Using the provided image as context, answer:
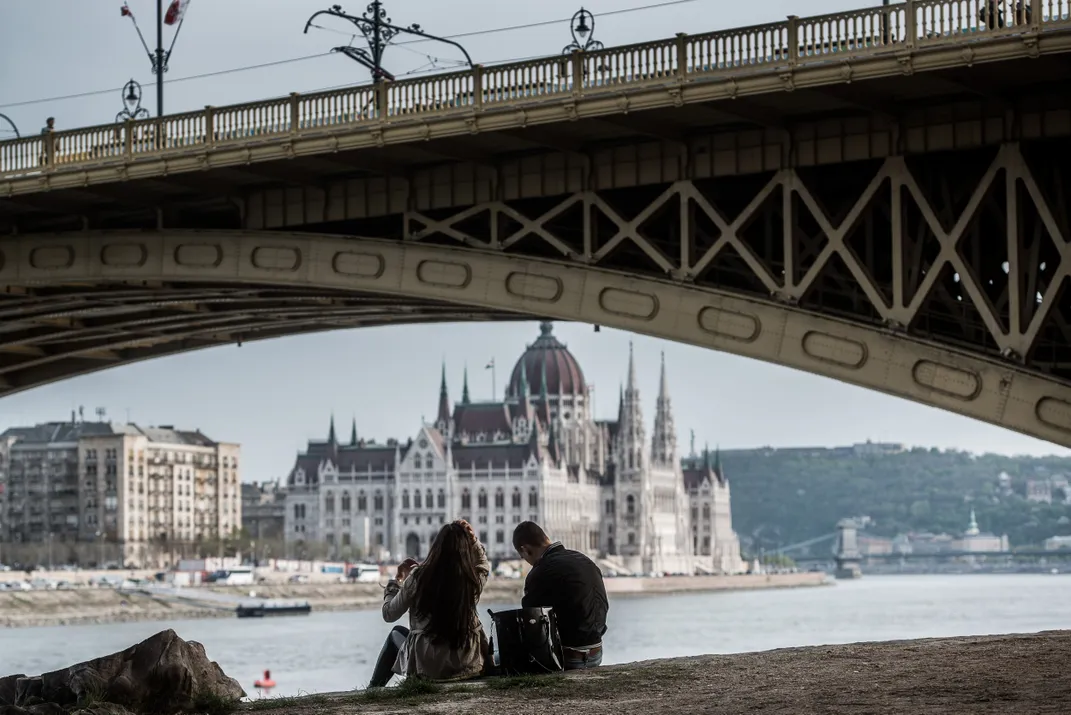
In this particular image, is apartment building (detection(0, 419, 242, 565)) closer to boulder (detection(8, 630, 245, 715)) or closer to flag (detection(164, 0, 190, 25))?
flag (detection(164, 0, 190, 25))

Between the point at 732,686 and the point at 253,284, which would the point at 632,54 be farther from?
the point at 732,686

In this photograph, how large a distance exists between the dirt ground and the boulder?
44 cm

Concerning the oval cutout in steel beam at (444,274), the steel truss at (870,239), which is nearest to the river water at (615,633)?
the oval cutout in steel beam at (444,274)

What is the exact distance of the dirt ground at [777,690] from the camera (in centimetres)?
1178

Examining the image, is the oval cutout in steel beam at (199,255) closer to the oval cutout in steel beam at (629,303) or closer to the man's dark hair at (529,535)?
the oval cutout in steel beam at (629,303)

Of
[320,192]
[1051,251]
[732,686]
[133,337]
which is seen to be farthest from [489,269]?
[133,337]

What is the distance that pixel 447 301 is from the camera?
82.9ft

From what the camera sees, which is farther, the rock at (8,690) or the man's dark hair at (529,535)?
the man's dark hair at (529,535)

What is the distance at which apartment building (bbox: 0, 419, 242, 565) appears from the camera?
544 ft

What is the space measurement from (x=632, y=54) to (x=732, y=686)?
1129cm

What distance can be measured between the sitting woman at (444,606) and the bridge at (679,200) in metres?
8.37

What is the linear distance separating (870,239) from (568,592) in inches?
377

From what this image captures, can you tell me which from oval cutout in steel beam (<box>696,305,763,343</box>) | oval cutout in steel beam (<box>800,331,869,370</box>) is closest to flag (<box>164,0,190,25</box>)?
oval cutout in steel beam (<box>696,305,763,343</box>)

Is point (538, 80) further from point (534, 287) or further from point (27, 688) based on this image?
point (27, 688)
